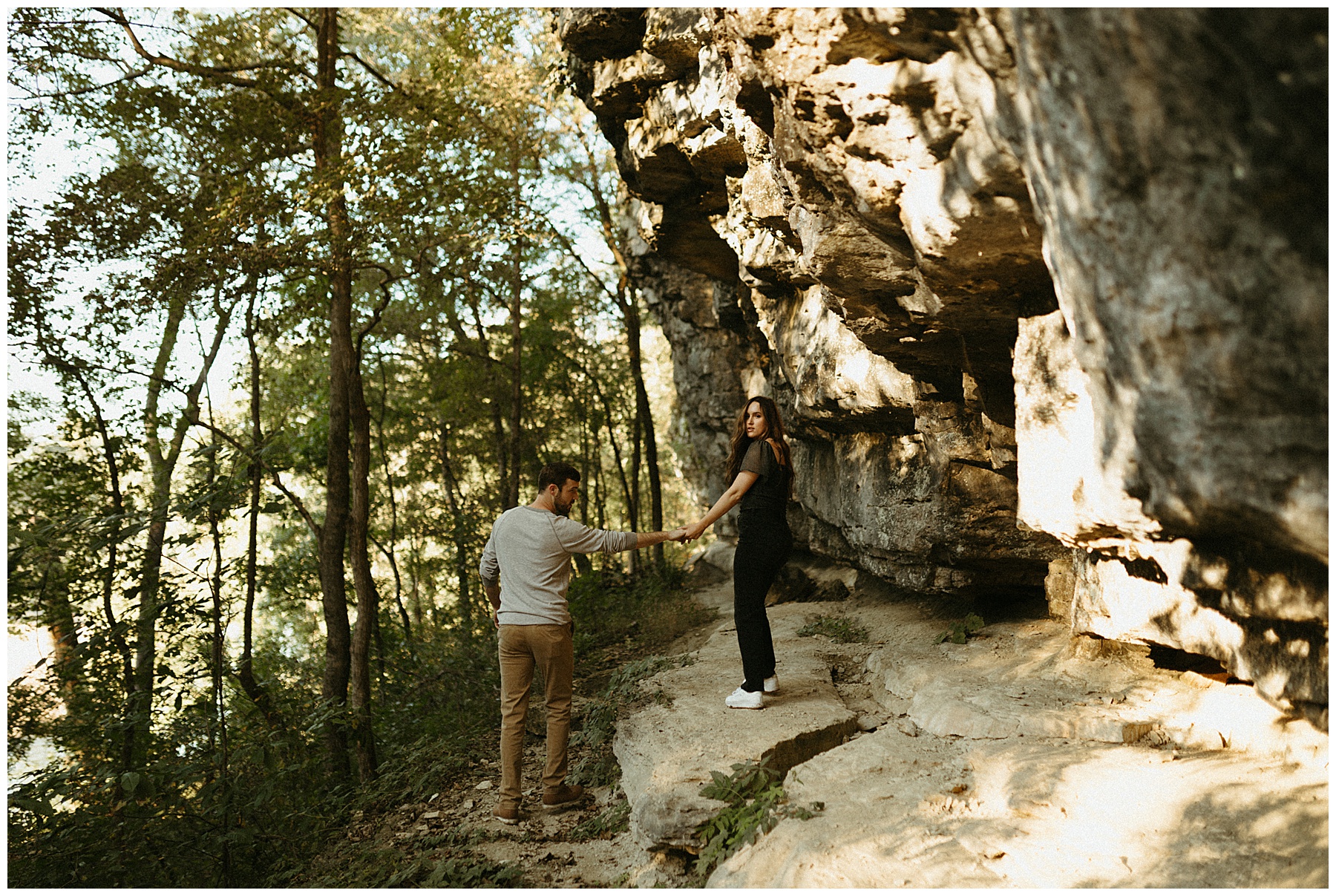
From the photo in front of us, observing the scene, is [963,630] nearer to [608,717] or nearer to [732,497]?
[732,497]

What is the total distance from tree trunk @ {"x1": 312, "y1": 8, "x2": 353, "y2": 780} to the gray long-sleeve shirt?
3.68 meters

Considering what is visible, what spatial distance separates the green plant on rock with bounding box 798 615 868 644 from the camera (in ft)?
27.0

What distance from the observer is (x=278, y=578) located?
50.9ft

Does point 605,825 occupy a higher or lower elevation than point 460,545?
lower

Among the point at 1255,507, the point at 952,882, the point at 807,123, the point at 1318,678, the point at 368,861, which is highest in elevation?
the point at 807,123

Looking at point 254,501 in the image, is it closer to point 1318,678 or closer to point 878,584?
point 878,584

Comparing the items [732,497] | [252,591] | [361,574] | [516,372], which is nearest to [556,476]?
[732,497]

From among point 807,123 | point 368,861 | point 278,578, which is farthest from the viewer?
point 278,578

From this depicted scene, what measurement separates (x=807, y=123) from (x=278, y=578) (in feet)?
47.1

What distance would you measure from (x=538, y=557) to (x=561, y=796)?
1.80 m

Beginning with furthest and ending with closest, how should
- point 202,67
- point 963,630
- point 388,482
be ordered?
point 388,482, point 202,67, point 963,630

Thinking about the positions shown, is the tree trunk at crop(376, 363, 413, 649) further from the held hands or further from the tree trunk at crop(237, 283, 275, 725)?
the held hands

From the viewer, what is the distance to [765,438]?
618 cm

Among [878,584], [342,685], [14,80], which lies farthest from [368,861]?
[14,80]
